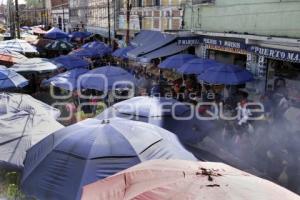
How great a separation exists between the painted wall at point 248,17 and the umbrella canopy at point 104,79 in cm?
496

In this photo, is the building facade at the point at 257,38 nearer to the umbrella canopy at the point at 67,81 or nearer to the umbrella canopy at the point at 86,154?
the umbrella canopy at the point at 67,81

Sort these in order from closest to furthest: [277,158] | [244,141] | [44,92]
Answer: [277,158] < [244,141] < [44,92]

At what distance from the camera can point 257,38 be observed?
14125mm

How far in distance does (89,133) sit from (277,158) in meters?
5.39

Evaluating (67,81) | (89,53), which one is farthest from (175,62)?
(89,53)

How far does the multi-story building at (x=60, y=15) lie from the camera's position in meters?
52.8

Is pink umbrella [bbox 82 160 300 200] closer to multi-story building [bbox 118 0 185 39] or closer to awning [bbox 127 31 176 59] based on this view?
awning [bbox 127 31 176 59]

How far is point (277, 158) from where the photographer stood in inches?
392

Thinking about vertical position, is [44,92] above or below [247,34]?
below

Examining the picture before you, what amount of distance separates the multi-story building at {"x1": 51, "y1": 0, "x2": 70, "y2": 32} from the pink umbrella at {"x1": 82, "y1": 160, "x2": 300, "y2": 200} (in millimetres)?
48253

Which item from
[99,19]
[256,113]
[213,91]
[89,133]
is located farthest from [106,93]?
[99,19]

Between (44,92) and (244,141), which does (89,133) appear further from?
(44,92)

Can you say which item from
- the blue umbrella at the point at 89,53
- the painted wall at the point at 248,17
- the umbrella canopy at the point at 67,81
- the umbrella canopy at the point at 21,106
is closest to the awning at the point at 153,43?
the painted wall at the point at 248,17

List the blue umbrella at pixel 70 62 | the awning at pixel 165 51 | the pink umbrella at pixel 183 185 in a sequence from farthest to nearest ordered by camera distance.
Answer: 1. the blue umbrella at pixel 70 62
2. the awning at pixel 165 51
3. the pink umbrella at pixel 183 185
